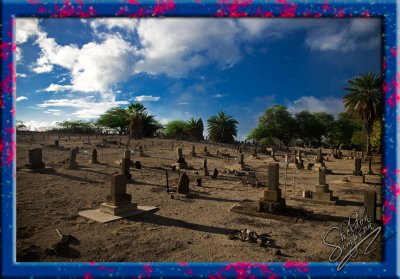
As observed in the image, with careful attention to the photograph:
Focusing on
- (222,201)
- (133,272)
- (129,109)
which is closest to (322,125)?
(129,109)

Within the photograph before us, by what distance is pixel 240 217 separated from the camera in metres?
9.51

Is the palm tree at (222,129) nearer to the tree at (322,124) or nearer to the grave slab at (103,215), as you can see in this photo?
the tree at (322,124)

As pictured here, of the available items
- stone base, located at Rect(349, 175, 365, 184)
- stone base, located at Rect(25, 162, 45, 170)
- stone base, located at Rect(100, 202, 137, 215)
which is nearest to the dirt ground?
stone base, located at Rect(100, 202, 137, 215)

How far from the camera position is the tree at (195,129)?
178 ft

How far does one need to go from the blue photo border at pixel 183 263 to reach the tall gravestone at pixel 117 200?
5.68m

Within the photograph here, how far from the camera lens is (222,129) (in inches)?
2201

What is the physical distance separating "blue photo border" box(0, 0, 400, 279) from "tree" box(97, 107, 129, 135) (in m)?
53.2

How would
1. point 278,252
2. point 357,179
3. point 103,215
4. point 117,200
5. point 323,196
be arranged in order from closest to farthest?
point 278,252
point 103,215
point 117,200
point 323,196
point 357,179

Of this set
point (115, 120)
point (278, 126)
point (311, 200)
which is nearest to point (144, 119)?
point (115, 120)

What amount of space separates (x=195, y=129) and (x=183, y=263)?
2030 inches

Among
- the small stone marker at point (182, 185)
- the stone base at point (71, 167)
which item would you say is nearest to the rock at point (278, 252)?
the small stone marker at point (182, 185)

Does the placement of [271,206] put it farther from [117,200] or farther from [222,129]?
[222,129]

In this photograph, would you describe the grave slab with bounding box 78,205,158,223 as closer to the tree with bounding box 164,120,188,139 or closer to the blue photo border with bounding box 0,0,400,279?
the blue photo border with bounding box 0,0,400,279

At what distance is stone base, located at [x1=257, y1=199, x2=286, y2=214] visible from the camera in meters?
9.76
